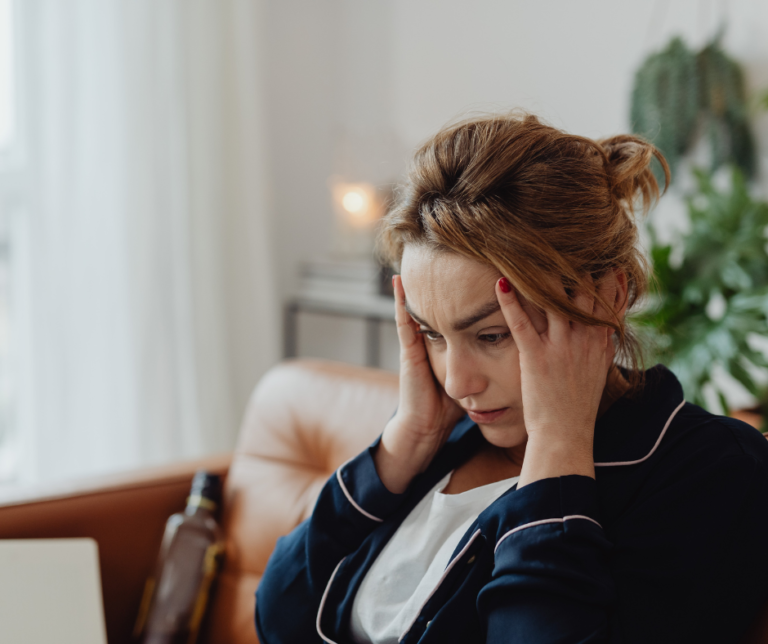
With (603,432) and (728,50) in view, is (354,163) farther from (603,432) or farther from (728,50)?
(603,432)

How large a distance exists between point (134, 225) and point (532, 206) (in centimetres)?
169

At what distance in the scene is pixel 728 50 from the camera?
1717 millimetres

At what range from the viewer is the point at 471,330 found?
2.59 ft

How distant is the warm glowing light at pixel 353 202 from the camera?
95.9 inches

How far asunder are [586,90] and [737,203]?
720 mm

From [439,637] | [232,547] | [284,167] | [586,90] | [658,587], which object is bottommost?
Result: [232,547]

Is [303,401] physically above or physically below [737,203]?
below

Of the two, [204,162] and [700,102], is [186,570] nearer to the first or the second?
[204,162]

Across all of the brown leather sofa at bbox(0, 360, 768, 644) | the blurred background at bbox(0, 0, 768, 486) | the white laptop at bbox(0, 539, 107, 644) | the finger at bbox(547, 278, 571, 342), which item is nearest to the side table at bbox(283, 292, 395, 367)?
the blurred background at bbox(0, 0, 768, 486)

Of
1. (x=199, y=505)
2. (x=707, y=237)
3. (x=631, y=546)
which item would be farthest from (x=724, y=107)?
(x=199, y=505)

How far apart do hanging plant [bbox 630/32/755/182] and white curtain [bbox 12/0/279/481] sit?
1294 mm

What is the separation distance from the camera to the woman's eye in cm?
79

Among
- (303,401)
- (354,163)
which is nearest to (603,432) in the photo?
(303,401)

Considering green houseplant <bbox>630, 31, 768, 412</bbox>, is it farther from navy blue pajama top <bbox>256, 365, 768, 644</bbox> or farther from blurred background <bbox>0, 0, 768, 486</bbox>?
navy blue pajama top <bbox>256, 365, 768, 644</bbox>
